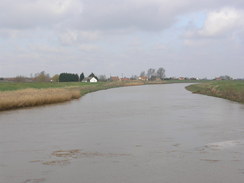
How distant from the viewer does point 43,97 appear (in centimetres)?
2947

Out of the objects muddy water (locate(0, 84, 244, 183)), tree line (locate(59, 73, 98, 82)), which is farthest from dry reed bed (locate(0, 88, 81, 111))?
tree line (locate(59, 73, 98, 82))

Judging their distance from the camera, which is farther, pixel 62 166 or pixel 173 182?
pixel 62 166

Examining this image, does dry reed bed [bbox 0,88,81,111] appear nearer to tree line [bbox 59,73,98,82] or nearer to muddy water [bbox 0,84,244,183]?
muddy water [bbox 0,84,244,183]

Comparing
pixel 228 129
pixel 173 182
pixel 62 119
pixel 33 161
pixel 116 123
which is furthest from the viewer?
pixel 62 119

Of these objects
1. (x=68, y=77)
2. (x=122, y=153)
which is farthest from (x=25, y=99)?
(x=68, y=77)

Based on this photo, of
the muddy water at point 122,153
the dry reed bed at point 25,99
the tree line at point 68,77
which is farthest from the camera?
the tree line at point 68,77

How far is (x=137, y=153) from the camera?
9711mm

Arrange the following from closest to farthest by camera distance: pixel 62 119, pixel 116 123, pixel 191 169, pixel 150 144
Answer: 1. pixel 191 169
2. pixel 150 144
3. pixel 116 123
4. pixel 62 119

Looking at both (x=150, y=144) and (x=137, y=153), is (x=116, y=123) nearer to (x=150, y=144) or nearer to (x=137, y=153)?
(x=150, y=144)

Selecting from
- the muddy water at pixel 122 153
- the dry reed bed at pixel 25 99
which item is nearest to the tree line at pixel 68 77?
the dry reed bed at pixel 25 99

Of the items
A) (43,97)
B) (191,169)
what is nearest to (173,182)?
(191,169)

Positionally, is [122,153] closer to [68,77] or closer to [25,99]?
[25,99]

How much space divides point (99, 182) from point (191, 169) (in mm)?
2445

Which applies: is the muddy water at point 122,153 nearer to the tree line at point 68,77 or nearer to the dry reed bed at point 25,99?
the dry reed bed at point 25,99
